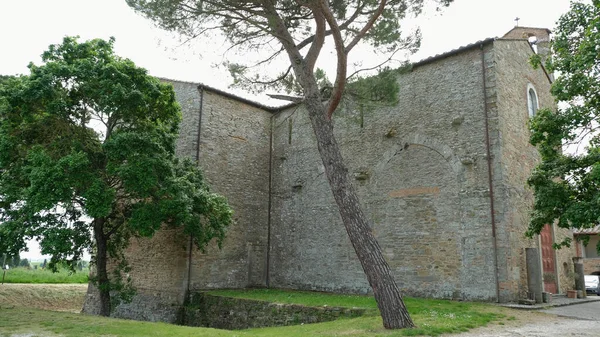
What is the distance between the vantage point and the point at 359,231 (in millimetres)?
8242

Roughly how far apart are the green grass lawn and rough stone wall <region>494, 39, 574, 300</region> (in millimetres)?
1561

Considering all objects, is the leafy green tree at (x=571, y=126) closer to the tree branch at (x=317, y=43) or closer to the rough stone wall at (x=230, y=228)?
the tree branch at (x=317, y=43)

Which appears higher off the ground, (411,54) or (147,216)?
(411,54)

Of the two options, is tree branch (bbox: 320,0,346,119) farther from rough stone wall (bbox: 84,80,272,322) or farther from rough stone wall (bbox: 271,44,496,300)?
rough stone wall (bbox: 84,80,272,322)

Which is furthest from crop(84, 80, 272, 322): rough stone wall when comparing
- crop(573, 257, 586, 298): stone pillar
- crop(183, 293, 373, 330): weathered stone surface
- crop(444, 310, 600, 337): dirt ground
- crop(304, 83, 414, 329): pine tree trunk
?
crop(573, 257, 586, 298): stone pillar

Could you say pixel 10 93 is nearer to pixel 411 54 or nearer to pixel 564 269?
pixel 411 54

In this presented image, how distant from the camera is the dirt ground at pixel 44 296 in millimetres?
15898

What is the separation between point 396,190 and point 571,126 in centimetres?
531

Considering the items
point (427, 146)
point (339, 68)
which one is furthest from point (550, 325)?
point (339, 68)

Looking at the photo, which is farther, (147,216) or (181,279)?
(181,279)

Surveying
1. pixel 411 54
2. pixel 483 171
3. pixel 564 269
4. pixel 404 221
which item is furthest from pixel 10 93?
pixel 564 269

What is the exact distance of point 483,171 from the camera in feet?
40.0

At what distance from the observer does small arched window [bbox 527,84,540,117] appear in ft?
48.5

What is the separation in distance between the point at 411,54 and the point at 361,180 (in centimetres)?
540
